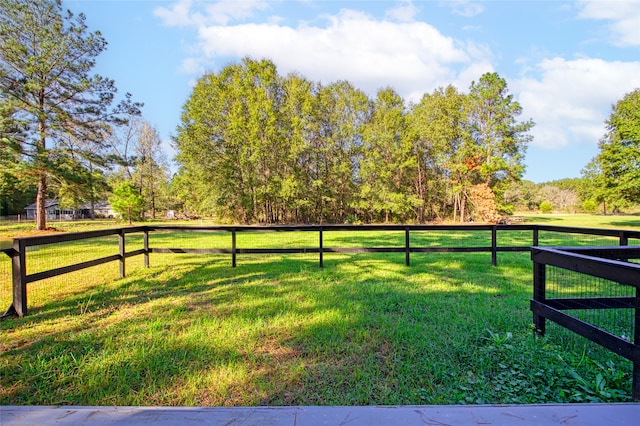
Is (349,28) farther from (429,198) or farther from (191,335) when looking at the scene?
(429,198)

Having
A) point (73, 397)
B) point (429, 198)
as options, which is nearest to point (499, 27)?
point (73, 397)

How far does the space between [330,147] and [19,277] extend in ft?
74.6

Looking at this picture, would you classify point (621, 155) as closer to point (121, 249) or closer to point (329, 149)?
point (329, 149)

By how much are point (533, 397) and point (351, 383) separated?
1094mm

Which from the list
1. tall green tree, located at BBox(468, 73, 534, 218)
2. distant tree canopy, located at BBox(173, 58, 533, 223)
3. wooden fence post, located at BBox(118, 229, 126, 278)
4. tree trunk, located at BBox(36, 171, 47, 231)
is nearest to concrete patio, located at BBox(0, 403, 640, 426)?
wooden fence post, located at BBox(118, 229, 126, 278)

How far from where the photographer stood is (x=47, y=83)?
15258mm

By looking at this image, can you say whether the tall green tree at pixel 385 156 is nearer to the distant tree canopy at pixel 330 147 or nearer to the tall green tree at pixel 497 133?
the distant tree canopy at pixel 330 147

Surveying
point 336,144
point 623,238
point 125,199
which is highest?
point 336,144

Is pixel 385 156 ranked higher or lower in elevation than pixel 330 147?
lower

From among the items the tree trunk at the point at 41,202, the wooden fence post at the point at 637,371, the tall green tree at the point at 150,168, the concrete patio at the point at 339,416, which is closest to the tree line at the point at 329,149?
the tree trunk at the point at 41,202

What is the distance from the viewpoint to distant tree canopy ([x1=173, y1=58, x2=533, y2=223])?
22.6 m

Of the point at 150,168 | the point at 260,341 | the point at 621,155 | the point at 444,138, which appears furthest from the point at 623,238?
the point at 150,168

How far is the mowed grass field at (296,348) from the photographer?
1.92 m

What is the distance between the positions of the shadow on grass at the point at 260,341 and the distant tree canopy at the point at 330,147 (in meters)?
18.4
